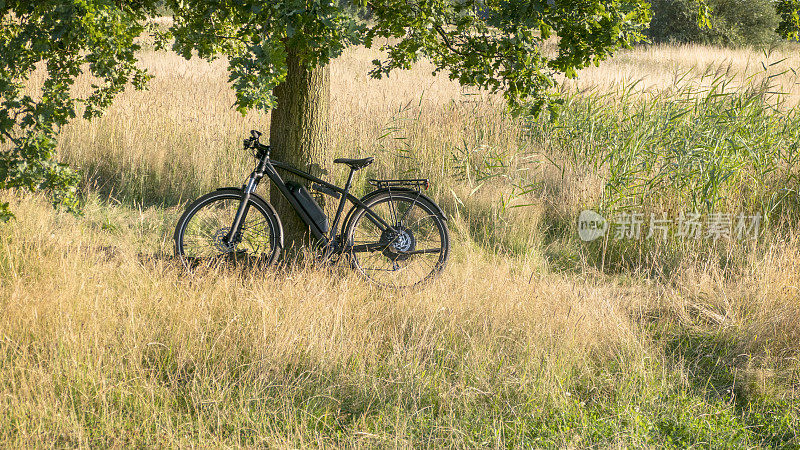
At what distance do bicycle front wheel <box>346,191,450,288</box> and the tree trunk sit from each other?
1.55 feet

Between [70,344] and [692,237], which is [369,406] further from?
[692,237]

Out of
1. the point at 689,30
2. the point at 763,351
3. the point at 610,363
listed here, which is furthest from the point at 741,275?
the point at 689,30

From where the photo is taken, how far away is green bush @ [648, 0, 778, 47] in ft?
98.1

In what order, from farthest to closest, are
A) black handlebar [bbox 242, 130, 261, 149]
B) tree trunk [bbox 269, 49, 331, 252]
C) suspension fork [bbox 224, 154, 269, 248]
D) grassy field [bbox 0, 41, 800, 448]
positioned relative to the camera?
tree trunk [bbox 269, 49, 331, 252], black handlebar [bbox 242, 130, 261, 149], suspension fork [bbox 224, 154, 269, 248], grassy field [bbox 0, 41, 800, 448]

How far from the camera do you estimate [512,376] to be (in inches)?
141

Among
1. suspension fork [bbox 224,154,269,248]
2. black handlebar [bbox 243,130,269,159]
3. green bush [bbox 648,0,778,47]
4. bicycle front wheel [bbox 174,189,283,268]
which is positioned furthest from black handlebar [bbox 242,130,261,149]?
green bush [bbox 648,0,778,47]

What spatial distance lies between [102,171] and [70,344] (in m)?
4.73

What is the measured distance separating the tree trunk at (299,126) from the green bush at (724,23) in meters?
29.1

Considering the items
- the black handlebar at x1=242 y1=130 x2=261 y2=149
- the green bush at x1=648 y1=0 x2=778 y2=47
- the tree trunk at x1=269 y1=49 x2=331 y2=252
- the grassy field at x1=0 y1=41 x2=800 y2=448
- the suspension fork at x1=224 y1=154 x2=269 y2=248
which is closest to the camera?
the grassy field at x1=0 y1=41 x2=800 y2=448

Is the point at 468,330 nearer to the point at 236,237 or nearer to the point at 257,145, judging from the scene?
the point at 236,237

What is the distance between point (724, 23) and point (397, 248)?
102 feet

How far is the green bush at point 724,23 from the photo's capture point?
98.1 feet

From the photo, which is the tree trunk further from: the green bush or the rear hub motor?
the green bush

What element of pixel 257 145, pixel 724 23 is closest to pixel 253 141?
pixel 257 145
